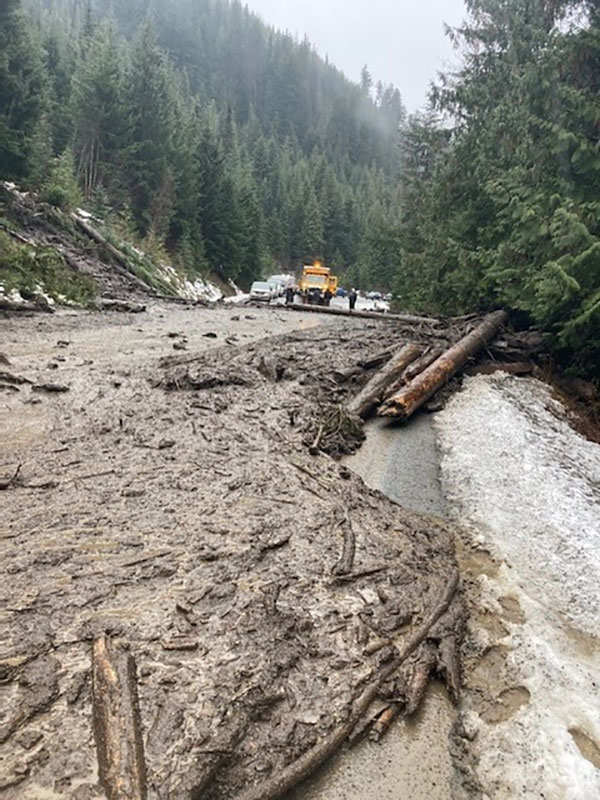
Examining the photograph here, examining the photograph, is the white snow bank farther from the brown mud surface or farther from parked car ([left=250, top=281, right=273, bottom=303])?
parked car ([left=250, top=281, right=273, bottom=303])

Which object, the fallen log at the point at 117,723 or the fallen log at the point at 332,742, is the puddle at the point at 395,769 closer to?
the fallen log at the point at 332,742

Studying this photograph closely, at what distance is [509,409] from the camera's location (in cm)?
977

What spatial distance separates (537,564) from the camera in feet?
16.5

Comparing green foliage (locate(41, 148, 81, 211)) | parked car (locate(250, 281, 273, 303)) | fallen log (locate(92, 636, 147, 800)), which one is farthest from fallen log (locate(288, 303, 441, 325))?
fallen log (locate(92, 636, 147, 800))

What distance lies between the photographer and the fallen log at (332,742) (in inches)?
102

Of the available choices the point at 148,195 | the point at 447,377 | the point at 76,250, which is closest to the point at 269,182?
the point at 148,195

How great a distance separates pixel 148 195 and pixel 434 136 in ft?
105

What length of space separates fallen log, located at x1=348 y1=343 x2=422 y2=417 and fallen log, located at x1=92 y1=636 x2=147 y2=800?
21.1 feet

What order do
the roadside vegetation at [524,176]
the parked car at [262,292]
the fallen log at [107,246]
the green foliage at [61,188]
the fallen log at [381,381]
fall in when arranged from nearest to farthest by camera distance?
the fallen log at [381,381] < the roadside vegetation at [524,176] < the green foliage at [61,188] < the fallen log at [107,246] < the parked car at [262,292]

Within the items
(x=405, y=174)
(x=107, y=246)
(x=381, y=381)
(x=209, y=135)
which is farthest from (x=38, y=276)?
(x=209, y=135)

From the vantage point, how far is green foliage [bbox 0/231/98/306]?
17.2m

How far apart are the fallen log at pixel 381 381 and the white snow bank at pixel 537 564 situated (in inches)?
48.7

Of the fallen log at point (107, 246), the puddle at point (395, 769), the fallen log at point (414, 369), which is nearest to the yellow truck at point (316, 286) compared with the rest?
the fallen log at point (107, 246)

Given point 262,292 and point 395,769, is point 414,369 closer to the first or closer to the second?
point 395,769
